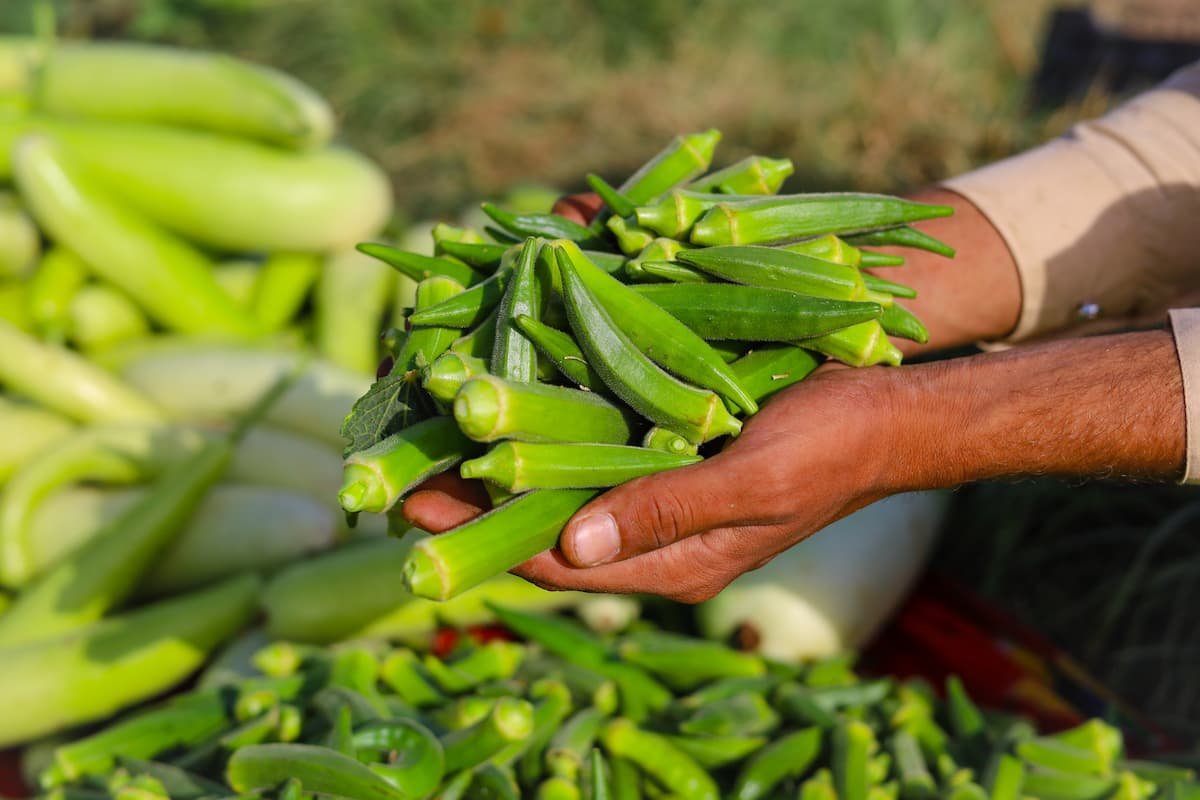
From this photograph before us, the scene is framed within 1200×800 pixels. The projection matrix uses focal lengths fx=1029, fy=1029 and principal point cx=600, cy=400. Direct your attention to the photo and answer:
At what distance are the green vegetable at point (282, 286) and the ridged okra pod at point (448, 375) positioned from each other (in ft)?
9.19

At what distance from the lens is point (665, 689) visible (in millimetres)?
2941

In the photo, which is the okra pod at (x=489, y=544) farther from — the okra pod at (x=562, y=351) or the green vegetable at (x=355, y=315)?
the green vegetable at (x=355, y=315)

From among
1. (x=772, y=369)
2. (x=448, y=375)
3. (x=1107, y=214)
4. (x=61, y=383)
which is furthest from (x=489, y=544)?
(x=61, y=383)

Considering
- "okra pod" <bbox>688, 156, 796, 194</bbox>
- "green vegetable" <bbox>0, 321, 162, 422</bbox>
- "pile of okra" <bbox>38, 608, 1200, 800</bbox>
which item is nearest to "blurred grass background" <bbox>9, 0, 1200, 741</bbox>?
"pile of okra" <bbox>38, 608, 1200, 800</bbox>

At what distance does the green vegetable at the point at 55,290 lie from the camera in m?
3.97

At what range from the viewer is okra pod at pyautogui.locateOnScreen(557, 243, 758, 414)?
6.22 ft

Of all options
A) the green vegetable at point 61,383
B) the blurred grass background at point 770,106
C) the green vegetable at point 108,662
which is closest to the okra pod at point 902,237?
the blurred grass background at point 770,106

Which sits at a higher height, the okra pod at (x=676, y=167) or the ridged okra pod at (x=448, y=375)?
the okra pod at (x=676, y=167)

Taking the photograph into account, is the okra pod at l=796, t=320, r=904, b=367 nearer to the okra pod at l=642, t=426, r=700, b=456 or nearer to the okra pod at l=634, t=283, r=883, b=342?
the okra pod at l=634, t=283, r=883, b=342

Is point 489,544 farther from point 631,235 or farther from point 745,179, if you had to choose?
point 745,179

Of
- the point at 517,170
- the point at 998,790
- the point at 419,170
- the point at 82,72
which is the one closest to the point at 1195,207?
the point at 998,790

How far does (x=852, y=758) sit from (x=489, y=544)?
4.26ft

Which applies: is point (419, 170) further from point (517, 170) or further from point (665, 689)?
point (665, 689)

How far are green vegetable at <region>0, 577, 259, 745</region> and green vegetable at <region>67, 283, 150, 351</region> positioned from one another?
1436 mm
